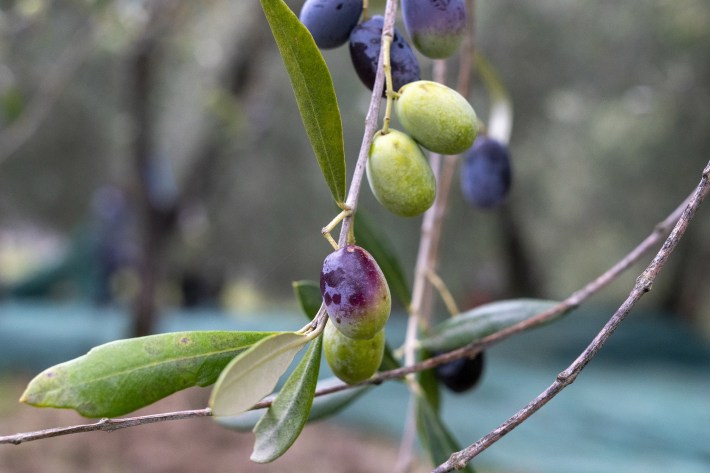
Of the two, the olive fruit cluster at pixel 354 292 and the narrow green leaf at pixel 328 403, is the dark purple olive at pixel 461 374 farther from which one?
the olive fruit cluster at pixel 354 292

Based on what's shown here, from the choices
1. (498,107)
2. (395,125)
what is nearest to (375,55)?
(498,107)

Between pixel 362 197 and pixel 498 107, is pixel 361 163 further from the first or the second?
pixel 362 197

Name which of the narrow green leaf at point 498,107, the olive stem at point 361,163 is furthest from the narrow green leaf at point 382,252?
the olive stem at point 361,163

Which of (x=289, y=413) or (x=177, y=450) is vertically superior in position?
(x=289, y=413)

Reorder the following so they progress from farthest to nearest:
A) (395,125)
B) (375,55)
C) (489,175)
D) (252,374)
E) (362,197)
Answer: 1. (362,197)
2. (395,125)
3. (489,175)
4. (375,55)
5. (252,374)

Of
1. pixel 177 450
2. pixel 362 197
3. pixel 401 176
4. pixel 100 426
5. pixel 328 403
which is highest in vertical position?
pixel 401 176

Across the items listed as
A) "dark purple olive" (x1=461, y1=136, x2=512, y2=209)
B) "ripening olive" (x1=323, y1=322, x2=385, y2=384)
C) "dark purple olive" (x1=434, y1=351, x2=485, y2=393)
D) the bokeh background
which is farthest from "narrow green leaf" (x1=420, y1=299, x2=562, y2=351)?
the bokeh background
